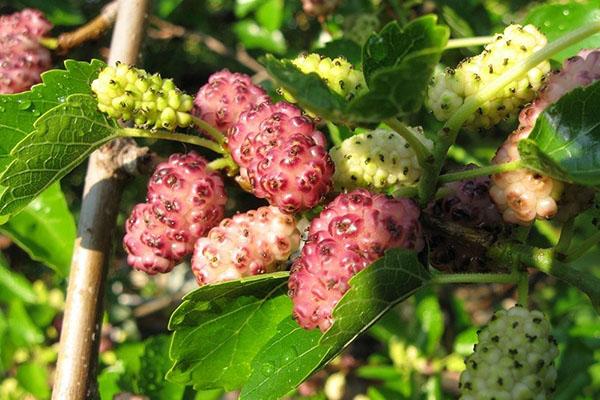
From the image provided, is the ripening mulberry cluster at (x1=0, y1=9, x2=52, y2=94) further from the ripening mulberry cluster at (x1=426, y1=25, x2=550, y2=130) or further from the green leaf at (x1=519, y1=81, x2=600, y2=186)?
the green leaf at (x1=519, y1=81, x2=600, y2=186)

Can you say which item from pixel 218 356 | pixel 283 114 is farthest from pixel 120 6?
pixel 218 356

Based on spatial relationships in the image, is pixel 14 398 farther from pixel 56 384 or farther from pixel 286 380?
pixel 286 380

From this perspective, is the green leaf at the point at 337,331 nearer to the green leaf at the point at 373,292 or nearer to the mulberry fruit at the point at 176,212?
the green leaf at the point at 373,292

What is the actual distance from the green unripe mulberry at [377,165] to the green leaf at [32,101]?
379mm

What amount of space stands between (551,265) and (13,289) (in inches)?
62.8

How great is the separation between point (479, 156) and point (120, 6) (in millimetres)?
1248

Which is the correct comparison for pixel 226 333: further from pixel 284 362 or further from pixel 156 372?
pixel 156 372

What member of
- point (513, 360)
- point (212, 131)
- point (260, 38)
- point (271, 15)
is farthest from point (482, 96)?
point (260, 38)

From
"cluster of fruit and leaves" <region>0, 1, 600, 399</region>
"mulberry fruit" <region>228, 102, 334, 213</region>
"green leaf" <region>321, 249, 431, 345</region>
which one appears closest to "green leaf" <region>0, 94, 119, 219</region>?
"cluster of fruit and leaves" <region>0, 1, 600, 399</region>

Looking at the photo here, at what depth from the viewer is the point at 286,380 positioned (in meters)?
0.97

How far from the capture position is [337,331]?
0.86 metres

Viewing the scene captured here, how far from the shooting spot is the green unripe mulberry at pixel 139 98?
38.5 inches

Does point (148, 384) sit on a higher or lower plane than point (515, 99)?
lower

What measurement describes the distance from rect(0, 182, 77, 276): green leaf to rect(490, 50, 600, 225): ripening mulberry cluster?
39.5 inches
